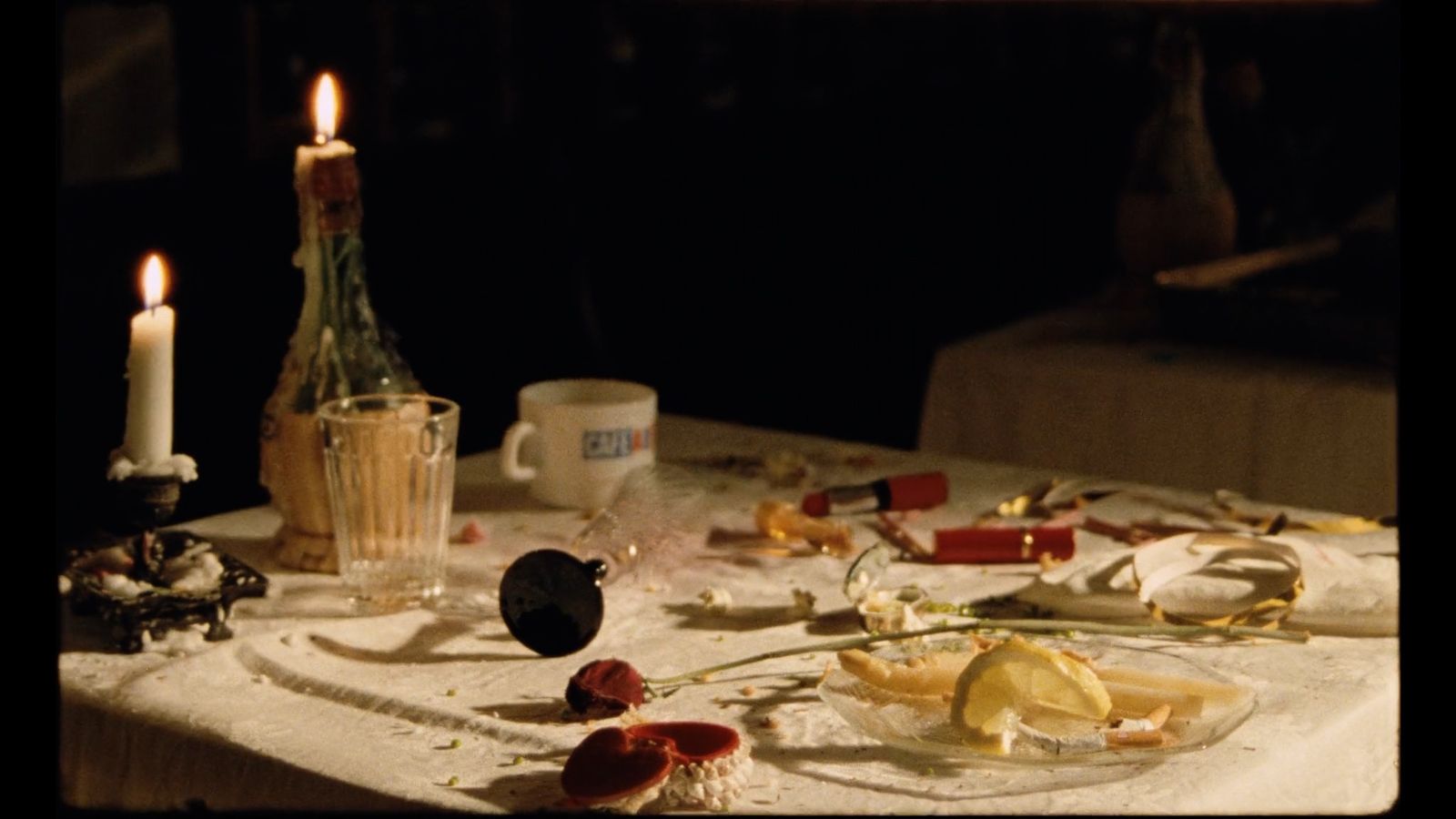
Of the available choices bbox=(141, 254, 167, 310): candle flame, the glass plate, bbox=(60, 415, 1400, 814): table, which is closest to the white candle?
bbox=(141, 254, 167, 310): candle flame

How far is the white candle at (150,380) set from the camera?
123 cm

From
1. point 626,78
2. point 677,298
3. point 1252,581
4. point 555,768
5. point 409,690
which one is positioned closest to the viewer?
point 555,768

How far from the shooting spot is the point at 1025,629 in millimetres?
1258

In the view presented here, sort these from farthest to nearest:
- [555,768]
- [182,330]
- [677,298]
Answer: [677,298] → [182,330] → [555,768]

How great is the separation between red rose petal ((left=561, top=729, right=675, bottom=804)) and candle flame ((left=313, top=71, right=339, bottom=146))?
602mm

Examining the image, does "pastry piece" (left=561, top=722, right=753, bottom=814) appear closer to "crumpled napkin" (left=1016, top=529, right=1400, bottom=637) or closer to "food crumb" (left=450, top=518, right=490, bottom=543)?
"crumpled napkin" (left=1016, top=529, right=1400, bottom=637)

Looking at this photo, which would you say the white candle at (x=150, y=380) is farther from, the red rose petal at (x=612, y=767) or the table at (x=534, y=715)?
the red rose petal at (x=612, y=767)

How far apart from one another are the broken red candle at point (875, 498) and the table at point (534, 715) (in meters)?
0.12

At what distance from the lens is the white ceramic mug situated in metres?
1.60

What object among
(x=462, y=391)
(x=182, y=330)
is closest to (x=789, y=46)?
(x=462, y=391)

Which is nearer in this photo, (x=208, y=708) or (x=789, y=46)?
(x=208, y=708)

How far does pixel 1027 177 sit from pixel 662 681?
13.2 feet

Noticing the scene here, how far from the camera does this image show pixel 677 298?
4148 mm

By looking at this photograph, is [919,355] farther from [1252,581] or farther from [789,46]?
[1252,581]
